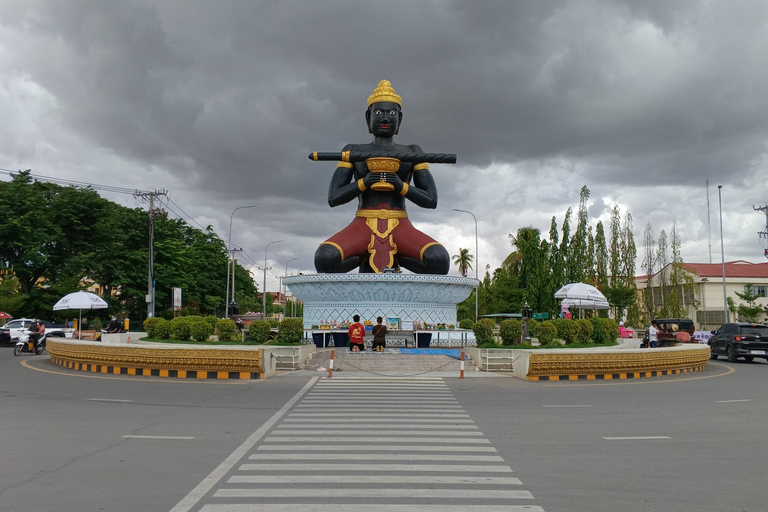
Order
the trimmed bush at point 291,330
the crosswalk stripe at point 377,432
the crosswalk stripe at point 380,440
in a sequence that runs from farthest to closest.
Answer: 1. the trimmed bush at point 291,330
2. the crosswalk stripe at point 377,432
3. the crosswalk stripe at point 380,440

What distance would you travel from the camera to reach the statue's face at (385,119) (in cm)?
2859

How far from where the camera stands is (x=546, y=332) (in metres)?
19.3

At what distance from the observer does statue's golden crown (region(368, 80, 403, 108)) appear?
28.9 metres

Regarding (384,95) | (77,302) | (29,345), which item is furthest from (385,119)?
(29,345)

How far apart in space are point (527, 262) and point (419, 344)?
21647 mm

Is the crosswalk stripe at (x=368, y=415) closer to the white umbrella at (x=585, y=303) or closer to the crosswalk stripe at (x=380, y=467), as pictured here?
the crosswalk stripe at (x=380, y=467)

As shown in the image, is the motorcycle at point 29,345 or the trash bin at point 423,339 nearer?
the trash bin at point 423,339

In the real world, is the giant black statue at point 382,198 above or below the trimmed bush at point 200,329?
above

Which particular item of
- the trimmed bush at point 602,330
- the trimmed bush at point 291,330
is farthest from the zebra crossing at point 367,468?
the trimmed bush at point 602,330

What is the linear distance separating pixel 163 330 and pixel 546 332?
12939mm

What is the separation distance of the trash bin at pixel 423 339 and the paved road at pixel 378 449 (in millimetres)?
10953

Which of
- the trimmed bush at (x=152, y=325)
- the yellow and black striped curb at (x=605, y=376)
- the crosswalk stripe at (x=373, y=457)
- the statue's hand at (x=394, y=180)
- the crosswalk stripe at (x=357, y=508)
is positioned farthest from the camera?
the statue's hand at (x=394, y=180)

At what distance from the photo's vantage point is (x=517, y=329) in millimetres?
→ 19141

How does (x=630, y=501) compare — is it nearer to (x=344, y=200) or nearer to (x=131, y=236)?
(x=344, y=200)
